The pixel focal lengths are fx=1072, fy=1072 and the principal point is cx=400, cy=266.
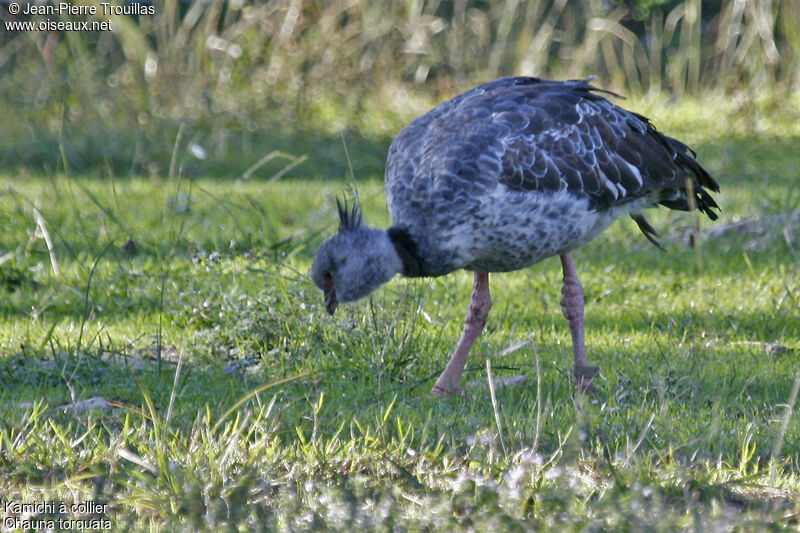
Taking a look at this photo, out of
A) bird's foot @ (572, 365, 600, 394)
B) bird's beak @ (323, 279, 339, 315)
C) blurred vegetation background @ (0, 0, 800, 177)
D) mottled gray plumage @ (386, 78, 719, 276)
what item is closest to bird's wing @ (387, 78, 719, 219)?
mottled gray plumage @ (386, 78, 719, 276)

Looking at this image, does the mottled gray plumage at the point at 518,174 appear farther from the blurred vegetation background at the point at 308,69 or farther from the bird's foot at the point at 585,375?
the blurred vegetation background at the point at 308,69

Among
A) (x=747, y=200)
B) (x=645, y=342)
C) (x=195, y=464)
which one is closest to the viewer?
(x=195, y=464)

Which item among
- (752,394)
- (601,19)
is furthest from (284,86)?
(752,394)

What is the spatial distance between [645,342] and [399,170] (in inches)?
54.6

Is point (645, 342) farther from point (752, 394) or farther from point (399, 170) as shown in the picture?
point (399, 170)

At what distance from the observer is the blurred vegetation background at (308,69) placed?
8453 millimetres

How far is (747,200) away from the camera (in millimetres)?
6777

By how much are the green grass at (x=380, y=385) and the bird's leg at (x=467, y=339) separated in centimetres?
11

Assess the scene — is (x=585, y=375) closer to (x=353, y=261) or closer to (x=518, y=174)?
(x=518, y=174)

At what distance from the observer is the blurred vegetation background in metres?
8.45

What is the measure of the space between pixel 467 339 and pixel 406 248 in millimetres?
550

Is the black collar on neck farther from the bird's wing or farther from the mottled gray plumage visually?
the bird's wing

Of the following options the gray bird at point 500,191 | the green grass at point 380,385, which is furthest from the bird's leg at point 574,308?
the green grass at point 380,385

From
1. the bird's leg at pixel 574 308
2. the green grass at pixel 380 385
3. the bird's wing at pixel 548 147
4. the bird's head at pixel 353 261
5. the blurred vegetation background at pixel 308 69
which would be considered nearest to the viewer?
the green grass at pixel 380 385
